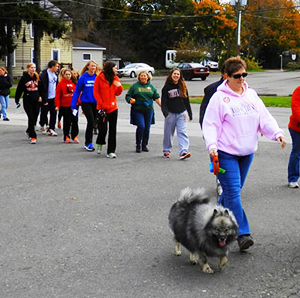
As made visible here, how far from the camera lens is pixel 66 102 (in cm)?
1340

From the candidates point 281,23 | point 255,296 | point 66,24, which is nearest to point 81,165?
point 255,296

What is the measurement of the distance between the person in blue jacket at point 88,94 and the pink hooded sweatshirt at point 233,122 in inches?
277

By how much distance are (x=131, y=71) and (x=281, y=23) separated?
3069cm

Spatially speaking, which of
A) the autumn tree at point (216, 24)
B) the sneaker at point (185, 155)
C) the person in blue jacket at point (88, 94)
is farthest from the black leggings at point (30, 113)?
the autumn tree at point (216, 24)

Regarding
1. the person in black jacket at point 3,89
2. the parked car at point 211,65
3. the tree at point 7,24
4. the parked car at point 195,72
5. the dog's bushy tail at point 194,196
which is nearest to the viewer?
the dog's bushy tail at point 194,196

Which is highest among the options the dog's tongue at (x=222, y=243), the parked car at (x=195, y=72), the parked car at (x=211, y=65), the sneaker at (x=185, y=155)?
the parked car at (x=211, y=65)

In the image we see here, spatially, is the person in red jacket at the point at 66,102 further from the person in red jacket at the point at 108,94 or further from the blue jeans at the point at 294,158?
the blue jeans at the point at 294,158

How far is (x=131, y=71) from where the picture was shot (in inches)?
2234

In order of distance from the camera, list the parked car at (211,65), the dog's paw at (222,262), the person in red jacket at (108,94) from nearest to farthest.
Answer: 1. the dog's paw at (222,262)
2. the person in red jacket at (108,94)
3. the parked car at (211,65)

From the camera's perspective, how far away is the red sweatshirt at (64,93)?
1329cm

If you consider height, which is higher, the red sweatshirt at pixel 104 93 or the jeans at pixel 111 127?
the red sweatshirt at pixel 104 93

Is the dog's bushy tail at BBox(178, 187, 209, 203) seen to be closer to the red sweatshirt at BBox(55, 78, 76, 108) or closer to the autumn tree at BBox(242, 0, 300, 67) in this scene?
the red sweatshirt at BBox(55, 78, 76, 108)

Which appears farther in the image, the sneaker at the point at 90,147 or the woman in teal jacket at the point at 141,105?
the sneaker at the point at 90,147

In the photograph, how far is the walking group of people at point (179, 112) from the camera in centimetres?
543
